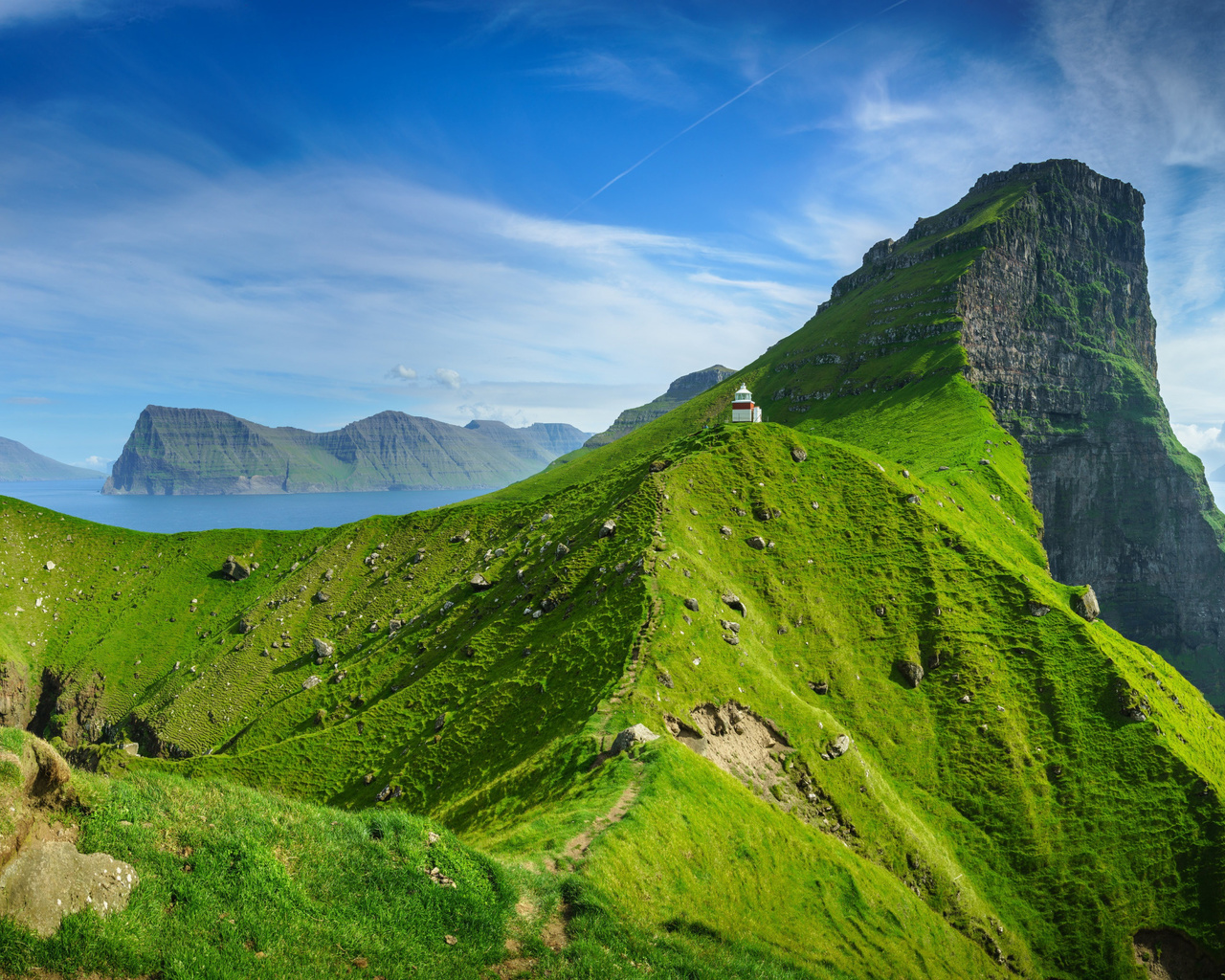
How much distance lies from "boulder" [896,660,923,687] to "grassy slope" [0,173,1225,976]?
2.76ft

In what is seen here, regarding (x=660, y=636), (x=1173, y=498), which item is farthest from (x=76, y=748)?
(x=1173, y=498)

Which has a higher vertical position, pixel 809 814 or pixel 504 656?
pixel 504 656

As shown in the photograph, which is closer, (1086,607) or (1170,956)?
(1170,956)

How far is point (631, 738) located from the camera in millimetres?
34844

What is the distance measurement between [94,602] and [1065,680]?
149 metres

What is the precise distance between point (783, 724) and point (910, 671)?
70.2 feet

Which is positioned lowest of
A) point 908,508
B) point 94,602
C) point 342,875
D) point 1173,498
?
point 94,602

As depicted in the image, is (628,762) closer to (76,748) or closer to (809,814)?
(809,814)

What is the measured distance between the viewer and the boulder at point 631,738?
34.5 metres

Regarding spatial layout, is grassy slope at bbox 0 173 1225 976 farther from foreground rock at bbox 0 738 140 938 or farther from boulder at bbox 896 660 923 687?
foreground rock at bbox 0 738 140 938

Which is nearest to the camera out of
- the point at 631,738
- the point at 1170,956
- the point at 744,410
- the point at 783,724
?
the point at 631,738

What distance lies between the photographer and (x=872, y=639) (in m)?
60.2

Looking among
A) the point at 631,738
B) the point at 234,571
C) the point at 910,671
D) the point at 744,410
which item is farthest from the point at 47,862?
the point at 234,571

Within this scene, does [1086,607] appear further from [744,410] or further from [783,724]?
[783,724]
